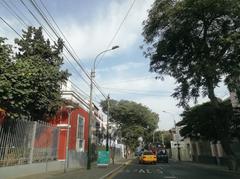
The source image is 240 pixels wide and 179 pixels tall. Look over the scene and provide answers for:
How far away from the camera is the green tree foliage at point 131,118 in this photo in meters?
73.2

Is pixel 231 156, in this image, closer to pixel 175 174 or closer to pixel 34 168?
pixel 175 174

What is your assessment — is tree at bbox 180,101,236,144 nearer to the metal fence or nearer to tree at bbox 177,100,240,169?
tree at bbox 177,100,240,169

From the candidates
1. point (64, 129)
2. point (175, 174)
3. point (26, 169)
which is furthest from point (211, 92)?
point (26, 169)

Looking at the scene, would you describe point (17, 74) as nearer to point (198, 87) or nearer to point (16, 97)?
point (16, 97)

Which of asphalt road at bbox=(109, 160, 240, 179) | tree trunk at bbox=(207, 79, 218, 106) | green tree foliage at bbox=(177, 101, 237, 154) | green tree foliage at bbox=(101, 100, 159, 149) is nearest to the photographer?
asphalt road at bbox=(109, 160, 240, 179)

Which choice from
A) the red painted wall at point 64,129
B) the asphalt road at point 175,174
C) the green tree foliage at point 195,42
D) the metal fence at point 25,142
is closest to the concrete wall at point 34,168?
the metal fence at point 25,142

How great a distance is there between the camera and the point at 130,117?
74250 millimetres

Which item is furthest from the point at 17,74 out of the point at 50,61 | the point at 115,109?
the point at 115,109

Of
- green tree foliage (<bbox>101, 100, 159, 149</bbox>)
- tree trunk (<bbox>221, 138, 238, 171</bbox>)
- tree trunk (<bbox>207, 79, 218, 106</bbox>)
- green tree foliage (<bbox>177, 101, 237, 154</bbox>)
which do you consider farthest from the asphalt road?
green tree foliage (<bbox>101, 100, 159, 149</bbox>)

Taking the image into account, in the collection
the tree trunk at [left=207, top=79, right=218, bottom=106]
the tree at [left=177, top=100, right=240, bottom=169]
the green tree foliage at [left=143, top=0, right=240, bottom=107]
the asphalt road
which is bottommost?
the asphalt road

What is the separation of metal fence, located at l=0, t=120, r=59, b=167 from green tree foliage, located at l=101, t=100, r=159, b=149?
50460mm

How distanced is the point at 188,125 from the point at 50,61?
63.3 ft

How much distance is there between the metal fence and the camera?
15.5 m

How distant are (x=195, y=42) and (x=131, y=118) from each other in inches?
1979
